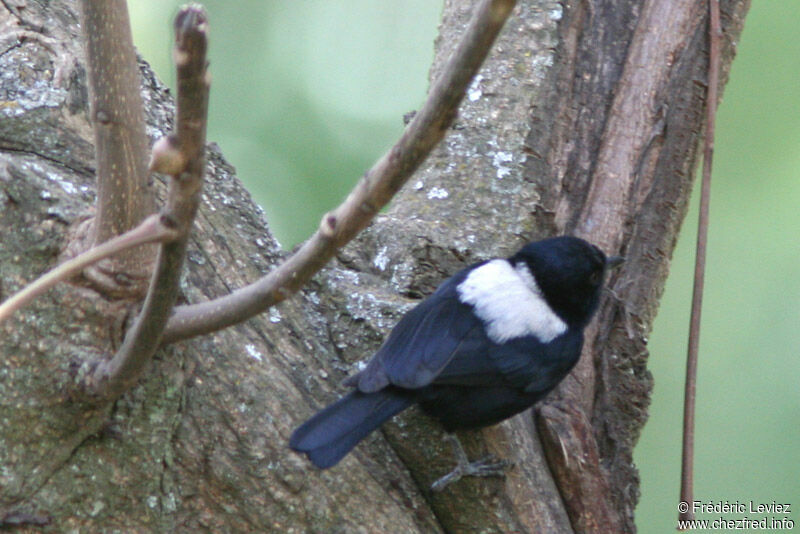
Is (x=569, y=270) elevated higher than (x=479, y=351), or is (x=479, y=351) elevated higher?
(x=569, y=270)

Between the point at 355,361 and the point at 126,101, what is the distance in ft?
3.40

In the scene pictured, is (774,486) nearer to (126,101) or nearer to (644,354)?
(644,354)

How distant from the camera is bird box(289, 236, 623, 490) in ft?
6.99

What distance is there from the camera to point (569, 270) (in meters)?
2.78

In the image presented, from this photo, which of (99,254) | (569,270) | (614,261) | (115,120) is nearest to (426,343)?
(569,270)

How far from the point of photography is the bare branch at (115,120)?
1458mm

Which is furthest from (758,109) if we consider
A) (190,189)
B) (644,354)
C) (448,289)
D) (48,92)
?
(190,189)

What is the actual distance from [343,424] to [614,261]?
111 cm

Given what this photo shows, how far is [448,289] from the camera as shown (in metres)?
2.53

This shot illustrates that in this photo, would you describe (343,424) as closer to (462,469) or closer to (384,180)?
(462,469)

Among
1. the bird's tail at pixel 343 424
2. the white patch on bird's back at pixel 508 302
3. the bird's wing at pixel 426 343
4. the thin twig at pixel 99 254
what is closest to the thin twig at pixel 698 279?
the white patch on bird's back at pixel 508 302

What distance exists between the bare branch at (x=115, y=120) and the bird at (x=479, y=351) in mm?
603

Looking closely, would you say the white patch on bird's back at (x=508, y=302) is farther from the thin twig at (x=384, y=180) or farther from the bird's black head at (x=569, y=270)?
the thin twig at (x=384, y=180)

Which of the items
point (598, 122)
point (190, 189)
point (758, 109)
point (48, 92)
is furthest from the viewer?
point (758, 109)
